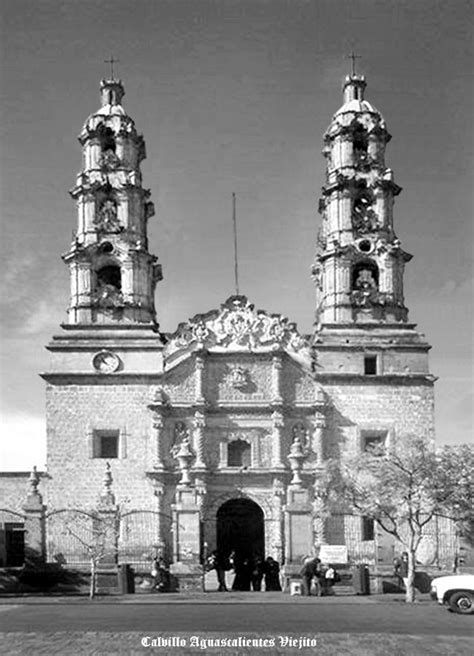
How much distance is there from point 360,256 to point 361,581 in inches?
685

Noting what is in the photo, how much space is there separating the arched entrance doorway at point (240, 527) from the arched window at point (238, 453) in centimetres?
173

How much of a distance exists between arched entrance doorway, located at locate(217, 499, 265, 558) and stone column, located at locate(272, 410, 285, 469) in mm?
2216

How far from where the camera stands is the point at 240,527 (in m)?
44.0

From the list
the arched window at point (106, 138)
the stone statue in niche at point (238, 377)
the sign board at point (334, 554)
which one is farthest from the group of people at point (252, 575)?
the arched window at point (106, 138)

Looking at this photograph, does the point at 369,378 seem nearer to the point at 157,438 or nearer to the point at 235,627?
the point at 157,438

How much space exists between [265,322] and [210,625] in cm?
2550

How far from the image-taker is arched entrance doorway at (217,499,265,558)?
43.8 metres

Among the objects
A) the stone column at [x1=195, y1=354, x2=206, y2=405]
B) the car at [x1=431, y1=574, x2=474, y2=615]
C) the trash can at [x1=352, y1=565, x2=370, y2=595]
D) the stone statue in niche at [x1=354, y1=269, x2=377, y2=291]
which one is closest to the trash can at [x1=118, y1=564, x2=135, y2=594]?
the trash can at [x1=352, y1=565, x2=370, y2=595]

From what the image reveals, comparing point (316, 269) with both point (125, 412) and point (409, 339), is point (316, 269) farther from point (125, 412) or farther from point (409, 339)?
point (125, 412)

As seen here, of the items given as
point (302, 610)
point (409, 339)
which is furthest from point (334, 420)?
point (302, 610)

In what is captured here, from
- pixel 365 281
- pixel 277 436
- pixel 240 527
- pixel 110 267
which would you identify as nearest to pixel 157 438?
pixel 277 436

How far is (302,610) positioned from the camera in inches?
919

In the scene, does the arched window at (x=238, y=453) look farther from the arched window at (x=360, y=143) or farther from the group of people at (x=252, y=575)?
the arched window at (x=360, y=143)

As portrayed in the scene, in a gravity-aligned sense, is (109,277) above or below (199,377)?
above
